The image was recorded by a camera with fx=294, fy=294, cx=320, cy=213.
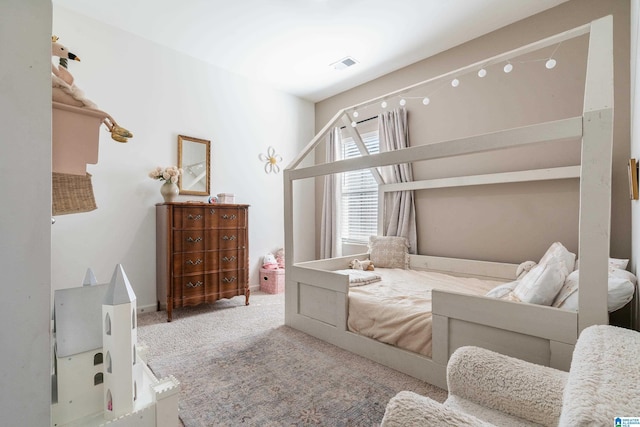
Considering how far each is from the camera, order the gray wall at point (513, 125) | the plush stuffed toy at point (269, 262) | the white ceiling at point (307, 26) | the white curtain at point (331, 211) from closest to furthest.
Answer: the gray wall at point (513, 125), the white ceiling at point (307, 26), the plush stuffed toy at point (269, 262), the white curtain at point (331, 211)

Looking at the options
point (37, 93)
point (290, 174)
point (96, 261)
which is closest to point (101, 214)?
point (96, 261)

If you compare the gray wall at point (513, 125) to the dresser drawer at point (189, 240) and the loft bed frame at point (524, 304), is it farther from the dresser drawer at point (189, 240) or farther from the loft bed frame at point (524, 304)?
the dresser drawer at point (189, 240)

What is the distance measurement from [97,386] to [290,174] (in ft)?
6.44

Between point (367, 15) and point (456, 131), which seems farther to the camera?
point (456, 131)

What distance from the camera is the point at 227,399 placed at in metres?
1.57

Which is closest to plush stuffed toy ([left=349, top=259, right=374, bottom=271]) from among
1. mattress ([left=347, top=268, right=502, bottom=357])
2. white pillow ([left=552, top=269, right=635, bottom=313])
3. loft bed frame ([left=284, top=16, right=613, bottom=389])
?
mattress ([left=347, top=268, right=502, bottom=357])

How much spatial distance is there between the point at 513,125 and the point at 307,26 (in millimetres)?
2164

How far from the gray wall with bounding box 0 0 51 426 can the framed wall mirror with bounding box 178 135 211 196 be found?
9.21 ft

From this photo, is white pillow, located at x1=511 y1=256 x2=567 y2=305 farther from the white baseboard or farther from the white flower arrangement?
the white baseboard

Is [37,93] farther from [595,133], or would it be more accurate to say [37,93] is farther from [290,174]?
[290,174]

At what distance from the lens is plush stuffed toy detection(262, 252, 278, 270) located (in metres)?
3.91

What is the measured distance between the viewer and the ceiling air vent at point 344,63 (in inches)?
134

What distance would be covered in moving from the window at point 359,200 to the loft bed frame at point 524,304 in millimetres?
1761

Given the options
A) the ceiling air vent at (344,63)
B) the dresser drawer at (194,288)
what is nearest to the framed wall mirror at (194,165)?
the dresser drawer at (194,288)
